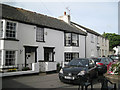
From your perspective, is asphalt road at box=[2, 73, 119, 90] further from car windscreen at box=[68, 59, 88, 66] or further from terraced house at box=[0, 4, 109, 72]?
terraced house at box=[0, 4, 109, 72]

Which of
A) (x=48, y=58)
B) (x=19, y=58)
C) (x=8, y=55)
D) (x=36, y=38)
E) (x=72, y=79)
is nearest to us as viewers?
(x=72, y=79)

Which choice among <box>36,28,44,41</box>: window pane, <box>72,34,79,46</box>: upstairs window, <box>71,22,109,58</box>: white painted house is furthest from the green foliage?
<box>36,28,44,41</box>: window pane

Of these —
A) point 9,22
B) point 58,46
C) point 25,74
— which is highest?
point 9,22

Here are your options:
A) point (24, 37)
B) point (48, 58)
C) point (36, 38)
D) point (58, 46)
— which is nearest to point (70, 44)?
point (58, 46)

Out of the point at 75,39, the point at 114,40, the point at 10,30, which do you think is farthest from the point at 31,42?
the point at 114,40

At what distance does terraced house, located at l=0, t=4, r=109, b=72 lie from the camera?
12.4 metres

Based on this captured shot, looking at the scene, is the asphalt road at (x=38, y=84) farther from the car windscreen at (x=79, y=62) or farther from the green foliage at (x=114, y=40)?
the green foliage at (x=114, y=40)

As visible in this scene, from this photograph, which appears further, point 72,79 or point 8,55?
point 8,55

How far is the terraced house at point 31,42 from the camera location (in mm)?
12359

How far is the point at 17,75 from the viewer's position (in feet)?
35.4

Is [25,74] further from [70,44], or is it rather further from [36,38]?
[70,44]

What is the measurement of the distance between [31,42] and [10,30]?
276 cm

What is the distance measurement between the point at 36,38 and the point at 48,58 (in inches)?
134

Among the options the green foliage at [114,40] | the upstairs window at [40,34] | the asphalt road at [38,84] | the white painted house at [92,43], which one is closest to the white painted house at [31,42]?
the upstairs window at [40,34]
